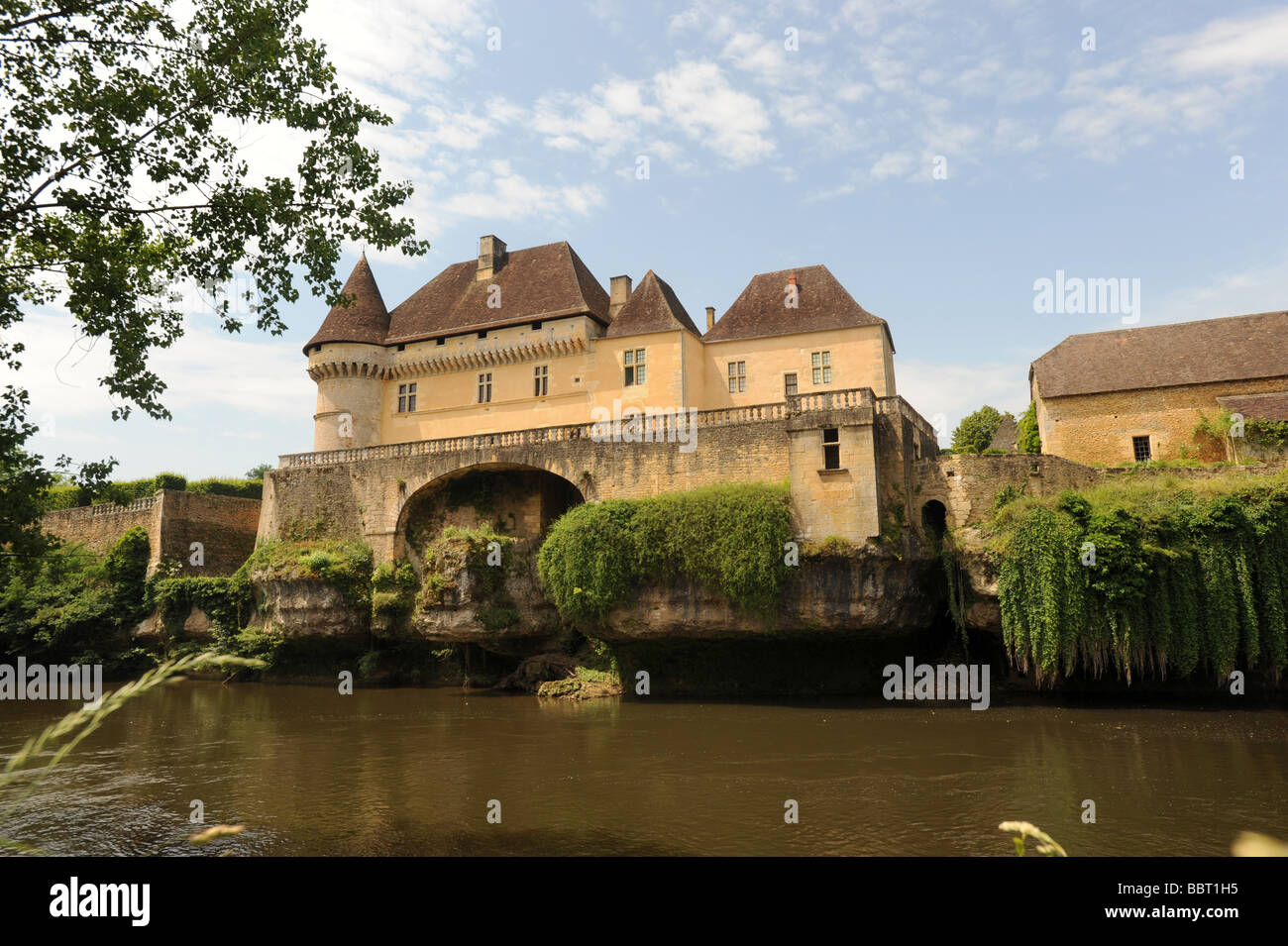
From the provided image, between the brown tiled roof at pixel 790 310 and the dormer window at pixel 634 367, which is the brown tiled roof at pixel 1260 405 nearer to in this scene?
the brown tiled roof at pixel 790 310

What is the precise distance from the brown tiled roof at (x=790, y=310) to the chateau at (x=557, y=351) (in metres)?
0.05

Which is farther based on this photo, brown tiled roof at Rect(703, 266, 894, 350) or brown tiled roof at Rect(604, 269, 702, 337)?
brown tiled roof at Rect(604, 269, 702, 337)

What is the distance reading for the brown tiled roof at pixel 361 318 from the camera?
33.3 meters

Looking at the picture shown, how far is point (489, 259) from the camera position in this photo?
114 feet

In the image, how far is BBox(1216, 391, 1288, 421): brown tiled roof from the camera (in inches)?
988

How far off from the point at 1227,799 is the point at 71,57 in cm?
1740

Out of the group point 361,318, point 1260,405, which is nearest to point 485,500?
point 361,318

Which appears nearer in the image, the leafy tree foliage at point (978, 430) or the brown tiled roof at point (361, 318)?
the brown tiled roof at point (361, 318)

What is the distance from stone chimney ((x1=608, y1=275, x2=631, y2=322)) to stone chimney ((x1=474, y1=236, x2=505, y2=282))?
5732 mm

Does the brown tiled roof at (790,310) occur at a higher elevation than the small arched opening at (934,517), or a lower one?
higher

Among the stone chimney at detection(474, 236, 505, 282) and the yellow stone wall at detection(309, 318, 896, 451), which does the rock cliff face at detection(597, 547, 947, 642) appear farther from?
the stone chimney at detection(474, 236, 505, 282)

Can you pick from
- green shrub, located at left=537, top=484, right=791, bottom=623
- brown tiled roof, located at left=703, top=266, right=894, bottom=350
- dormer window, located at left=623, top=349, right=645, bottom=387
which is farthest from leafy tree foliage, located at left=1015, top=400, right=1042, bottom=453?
dormer window, located at left=623, top=349, right=645, bottom=387

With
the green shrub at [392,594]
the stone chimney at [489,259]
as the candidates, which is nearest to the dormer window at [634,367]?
the stone chimney at [489,259]

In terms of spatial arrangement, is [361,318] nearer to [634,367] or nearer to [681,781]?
[634,367]
